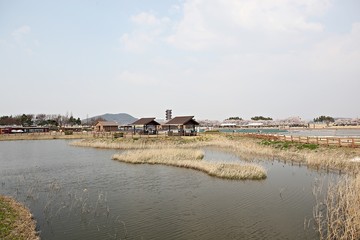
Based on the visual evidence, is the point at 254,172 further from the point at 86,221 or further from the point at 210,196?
the point at 86,221

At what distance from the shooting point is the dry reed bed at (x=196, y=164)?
21359 millimetres

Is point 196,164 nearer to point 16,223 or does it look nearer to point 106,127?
point 16,223

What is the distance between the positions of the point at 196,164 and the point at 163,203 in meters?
11.1

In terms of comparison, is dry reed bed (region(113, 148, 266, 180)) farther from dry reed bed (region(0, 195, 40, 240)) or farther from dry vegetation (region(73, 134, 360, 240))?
dry reed bed (region(0, 195, 40, 240))

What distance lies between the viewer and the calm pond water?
11383 millimetres

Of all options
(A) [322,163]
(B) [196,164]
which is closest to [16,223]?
(B) [196,164]

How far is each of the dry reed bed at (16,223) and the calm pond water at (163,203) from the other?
514 mm

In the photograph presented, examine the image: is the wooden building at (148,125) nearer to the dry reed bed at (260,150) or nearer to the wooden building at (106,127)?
the dry reed bed at (260,150)

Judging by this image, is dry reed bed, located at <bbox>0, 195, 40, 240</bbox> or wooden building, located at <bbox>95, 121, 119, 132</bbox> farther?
wooden building, located at <bbox>95, 121, 119, 132</bbox>

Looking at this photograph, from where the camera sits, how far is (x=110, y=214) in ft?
43.9

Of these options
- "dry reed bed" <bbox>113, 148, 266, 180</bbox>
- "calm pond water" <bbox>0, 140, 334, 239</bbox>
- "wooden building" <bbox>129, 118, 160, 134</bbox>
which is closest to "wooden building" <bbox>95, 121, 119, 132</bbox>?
"wooden building" <bbox>129, 118, 160, 134</bbox>

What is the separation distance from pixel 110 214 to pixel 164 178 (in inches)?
341

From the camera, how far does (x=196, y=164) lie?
2597 centimetres

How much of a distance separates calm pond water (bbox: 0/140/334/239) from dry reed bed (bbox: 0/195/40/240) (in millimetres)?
514
